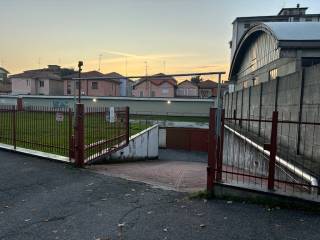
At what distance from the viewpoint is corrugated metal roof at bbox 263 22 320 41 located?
1546cm

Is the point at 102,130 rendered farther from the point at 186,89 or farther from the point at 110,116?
the point at 186,89

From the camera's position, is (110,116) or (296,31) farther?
(296,31)

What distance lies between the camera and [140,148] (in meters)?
16.7

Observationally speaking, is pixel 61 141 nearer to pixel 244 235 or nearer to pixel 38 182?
pixel 38 182

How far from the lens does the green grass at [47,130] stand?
1129cm

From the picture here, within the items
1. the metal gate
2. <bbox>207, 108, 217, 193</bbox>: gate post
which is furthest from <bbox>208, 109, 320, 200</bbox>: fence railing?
the metal gate

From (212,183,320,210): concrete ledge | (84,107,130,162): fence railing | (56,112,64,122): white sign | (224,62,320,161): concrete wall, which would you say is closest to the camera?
(212,183,320,210): concrete ledge

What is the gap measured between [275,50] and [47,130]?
1327 centimetres

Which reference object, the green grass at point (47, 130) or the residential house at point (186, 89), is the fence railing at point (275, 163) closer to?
the green grass at point (47, 130)

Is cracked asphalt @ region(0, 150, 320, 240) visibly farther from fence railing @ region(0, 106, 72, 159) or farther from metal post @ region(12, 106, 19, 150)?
metal post @ region(12, 106, 19, 150)

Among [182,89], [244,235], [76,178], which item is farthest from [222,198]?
[182,89]

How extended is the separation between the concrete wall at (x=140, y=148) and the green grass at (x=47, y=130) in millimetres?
973

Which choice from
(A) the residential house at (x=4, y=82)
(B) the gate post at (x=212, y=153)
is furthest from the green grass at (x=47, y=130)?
(A) the residential house at (x=4, y=82)

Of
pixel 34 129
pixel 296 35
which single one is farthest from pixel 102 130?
pixel 296 35
